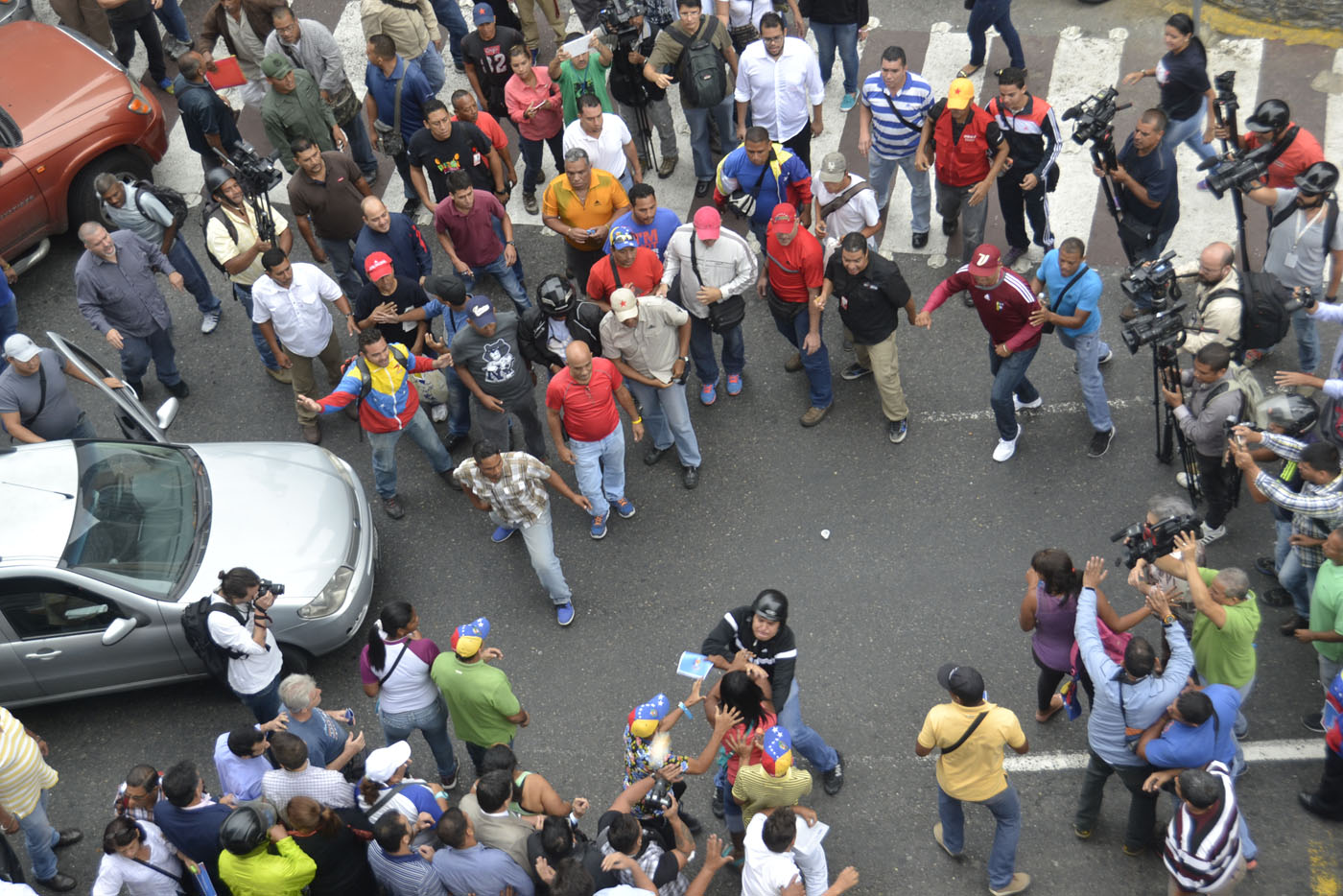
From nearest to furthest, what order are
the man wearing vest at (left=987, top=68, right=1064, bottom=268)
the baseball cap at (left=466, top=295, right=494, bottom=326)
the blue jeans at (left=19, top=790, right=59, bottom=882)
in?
the blue jeans at (left=19, top=790, right=59, bottom=882) → the baseball cap at (left=466, top=295, right=494, bottom=326) → the man wearing vest at (left=987, top=68, right=1064, bottom=268)

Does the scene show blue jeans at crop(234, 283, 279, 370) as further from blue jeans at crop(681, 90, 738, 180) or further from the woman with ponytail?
Answer: blue jeans at crop(681, 90, 738, 180)

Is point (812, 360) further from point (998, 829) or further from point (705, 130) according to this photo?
point (998, 829)

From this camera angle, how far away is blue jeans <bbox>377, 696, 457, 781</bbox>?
7.41 m

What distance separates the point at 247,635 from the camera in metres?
7.76

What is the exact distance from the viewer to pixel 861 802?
7648 millimetres

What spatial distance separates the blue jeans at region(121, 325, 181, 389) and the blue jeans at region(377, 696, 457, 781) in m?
4.55

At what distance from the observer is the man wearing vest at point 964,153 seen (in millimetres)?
10008

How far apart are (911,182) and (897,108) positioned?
2.36 ft

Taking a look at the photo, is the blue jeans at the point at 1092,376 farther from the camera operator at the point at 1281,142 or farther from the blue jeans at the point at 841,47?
the blue jeans at the point at 841,47

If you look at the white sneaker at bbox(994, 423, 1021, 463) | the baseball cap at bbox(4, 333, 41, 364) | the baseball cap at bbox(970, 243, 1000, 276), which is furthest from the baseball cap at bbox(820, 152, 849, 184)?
the baseball cap at bbox(4, 333, 41, 364)

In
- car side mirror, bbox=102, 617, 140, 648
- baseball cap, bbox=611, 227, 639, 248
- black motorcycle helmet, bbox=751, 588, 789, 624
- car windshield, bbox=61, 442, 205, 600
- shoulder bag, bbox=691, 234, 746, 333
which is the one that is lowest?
car side mirror, bbox=102, 617, 140, 648

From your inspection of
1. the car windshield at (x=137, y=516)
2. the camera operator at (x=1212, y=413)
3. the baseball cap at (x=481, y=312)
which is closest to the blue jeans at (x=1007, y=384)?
the camera operator at (x=1212, y=413)

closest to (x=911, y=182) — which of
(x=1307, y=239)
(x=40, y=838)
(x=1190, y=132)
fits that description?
(x=1190, y=132)

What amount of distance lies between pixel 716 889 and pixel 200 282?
23.5 ft
